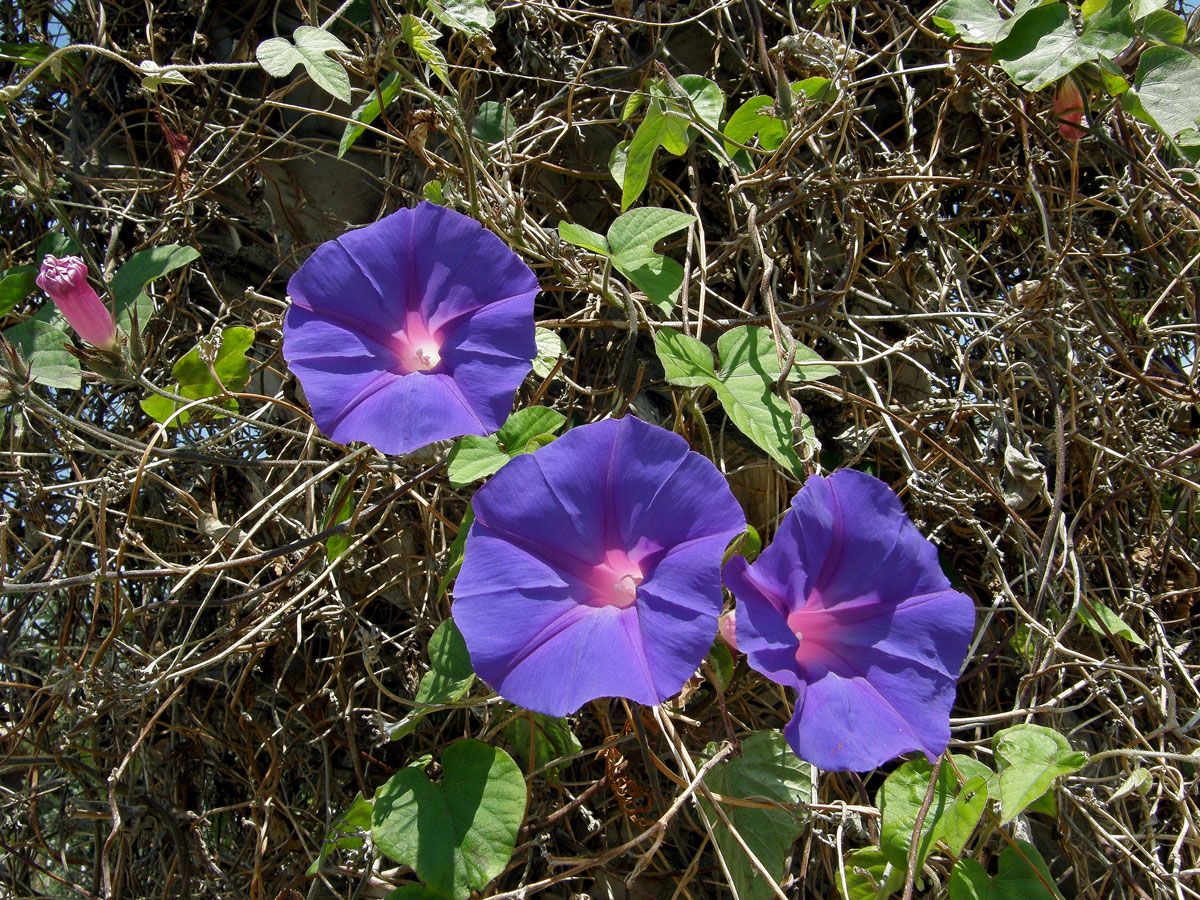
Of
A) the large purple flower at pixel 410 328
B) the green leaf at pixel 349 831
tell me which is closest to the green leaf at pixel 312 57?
the large purple flower at pixel 410 328

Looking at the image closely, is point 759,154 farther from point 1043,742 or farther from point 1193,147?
point 1043,742

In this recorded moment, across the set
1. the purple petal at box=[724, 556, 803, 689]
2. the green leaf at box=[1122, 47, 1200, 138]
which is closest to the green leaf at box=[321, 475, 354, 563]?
the purple petal at box=[724, 556, 803, 689]

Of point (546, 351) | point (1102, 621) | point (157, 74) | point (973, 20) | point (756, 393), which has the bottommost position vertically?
point (1102, 621)

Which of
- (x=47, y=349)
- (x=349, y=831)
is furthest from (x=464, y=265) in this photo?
(x=349, y=831)

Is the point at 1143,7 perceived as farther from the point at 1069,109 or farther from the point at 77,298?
the point at 77,298

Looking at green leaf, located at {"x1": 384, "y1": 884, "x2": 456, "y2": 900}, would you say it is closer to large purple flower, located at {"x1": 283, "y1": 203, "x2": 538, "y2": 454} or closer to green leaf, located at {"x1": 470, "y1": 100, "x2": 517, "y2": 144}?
large purple flower, located at {"x1": 283, "y1": 203, "x2": 538, "y2": 454}

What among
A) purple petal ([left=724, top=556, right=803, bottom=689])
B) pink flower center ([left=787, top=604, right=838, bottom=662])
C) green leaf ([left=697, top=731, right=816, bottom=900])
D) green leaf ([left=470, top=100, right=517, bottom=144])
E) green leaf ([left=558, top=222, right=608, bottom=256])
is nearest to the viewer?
purple petal ([left=724, top=556, right=803, bottom=689])

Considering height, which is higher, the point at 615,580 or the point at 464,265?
the point at 464,265
